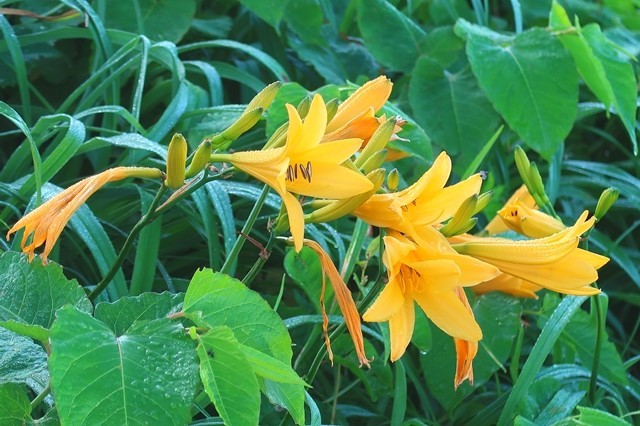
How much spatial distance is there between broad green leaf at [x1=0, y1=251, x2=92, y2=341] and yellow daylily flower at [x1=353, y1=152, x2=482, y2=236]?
0.28m

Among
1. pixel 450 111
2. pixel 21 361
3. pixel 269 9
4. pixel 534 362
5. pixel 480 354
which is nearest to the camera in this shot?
pixel 21 361

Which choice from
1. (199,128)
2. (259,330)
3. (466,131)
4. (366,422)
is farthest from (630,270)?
(259,330)

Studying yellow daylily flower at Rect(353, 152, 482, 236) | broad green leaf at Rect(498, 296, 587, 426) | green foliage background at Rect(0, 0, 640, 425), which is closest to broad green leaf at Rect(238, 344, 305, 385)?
green foliage background at Rect(0, 0, 640, 425)

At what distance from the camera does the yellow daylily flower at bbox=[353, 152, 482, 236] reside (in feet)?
2.65

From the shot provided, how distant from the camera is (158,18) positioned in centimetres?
172

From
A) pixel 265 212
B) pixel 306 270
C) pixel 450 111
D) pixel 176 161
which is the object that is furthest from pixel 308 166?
pixel 450 111

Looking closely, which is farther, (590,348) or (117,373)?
(590,348)

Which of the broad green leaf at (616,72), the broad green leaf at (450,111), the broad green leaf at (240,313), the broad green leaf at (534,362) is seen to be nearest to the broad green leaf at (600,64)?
the broad green leaf at (616,72)

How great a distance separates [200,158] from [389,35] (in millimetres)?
1096

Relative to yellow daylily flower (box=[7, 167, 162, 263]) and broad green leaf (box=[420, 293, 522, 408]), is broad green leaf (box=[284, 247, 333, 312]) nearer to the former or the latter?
broad green leaf (box=[420, 293, 522, 408])

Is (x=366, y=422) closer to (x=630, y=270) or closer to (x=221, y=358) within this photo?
(x=630, y=270)

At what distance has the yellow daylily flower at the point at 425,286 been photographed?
0.77 metres

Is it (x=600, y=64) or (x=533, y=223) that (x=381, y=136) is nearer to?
(x=533, y=223)

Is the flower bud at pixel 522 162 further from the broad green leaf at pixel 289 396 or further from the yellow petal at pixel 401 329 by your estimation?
the broad green leaf at pixel 289 396
